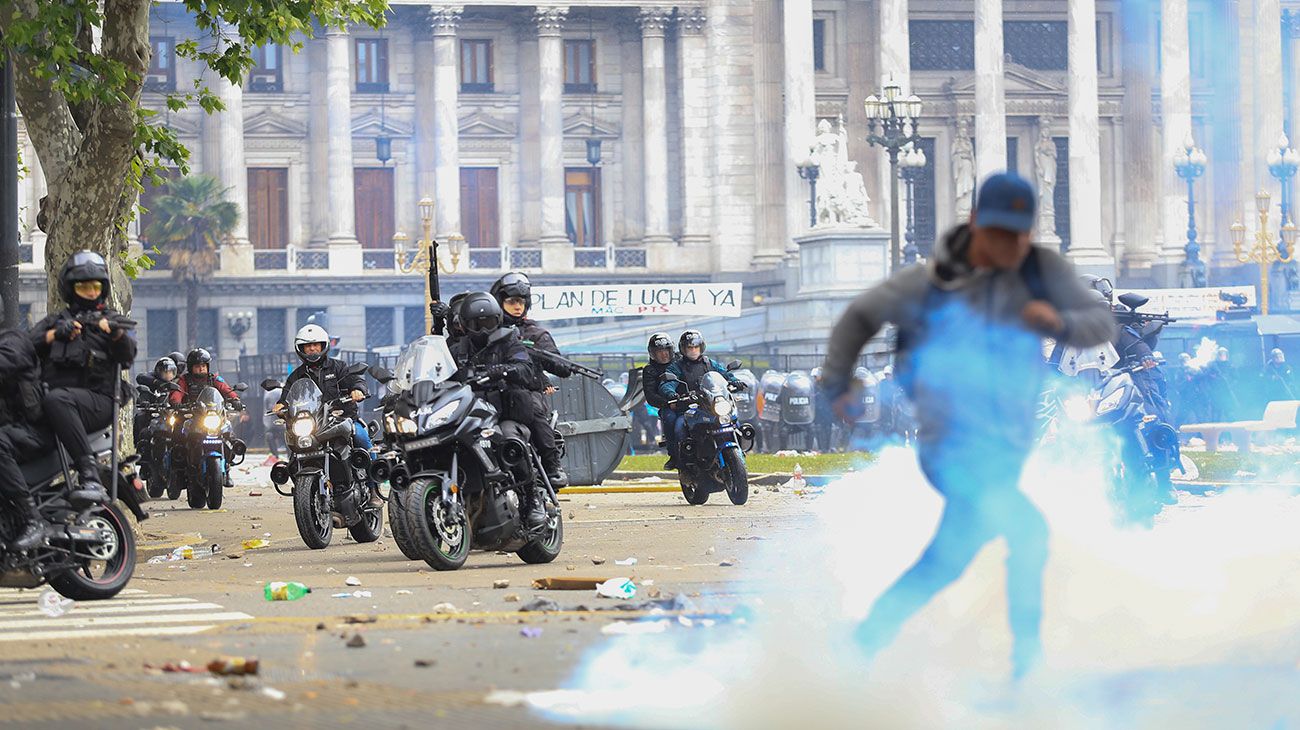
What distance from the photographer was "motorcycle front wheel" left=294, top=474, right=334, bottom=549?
49.9 ft

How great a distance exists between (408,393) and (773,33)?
5243cm

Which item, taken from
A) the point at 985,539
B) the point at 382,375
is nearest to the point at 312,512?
the point at 382,375

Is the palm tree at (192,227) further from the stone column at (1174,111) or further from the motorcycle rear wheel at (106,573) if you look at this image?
the motorcycle rear wheel at (106,573)

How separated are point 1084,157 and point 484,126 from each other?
1689 cm

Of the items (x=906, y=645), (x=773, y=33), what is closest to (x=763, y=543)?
(x=906, y=645)

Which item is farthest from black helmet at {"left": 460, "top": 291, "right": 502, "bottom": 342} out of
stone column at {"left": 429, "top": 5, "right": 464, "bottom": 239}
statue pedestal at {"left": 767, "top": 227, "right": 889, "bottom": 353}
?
stone column at {"left": 429, "top": 5, "right": 464, "bottom": 239}

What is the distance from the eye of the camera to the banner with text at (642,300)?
4734 centimetres

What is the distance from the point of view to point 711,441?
66.4 feet

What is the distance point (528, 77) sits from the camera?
65688 mm

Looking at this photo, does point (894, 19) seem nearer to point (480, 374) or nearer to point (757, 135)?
point (757, 135)

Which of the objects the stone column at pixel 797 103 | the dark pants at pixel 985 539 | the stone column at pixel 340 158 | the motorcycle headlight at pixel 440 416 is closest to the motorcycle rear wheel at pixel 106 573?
the motorcycle headlight at pixel 440 416

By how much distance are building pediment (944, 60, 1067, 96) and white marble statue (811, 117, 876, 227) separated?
704 inches

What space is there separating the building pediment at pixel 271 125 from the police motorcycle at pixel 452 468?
172 ft

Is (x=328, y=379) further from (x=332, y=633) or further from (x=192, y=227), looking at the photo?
(x=192, y=227)
